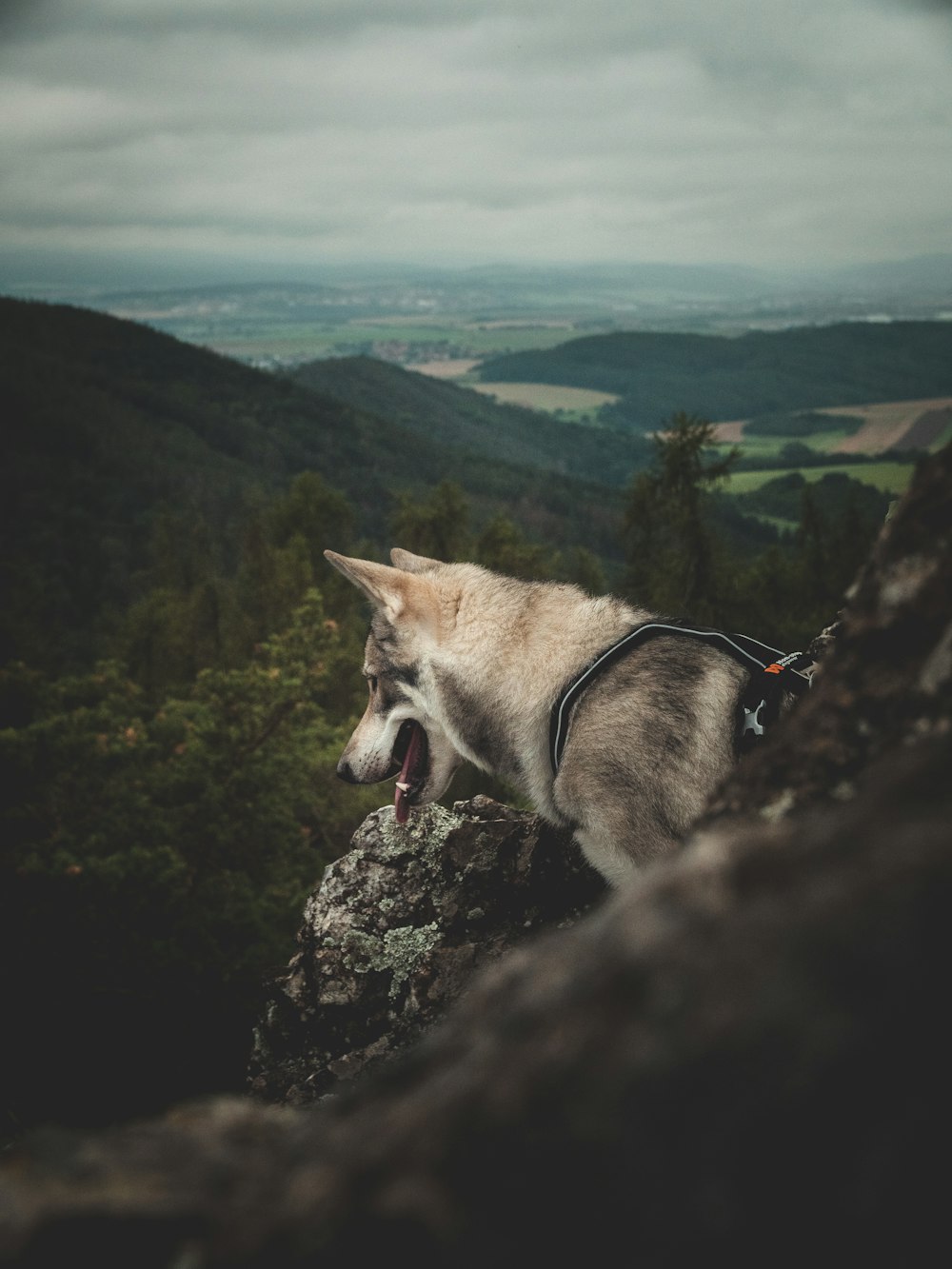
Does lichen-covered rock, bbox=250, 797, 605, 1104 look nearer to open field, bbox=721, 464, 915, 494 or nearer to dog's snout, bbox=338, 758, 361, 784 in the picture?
dog's snout, bbox=338, 758, 361, 784

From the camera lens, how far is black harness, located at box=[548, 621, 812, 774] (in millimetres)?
5297

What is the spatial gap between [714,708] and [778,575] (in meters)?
46.9

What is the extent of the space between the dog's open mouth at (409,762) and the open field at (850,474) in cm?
10152

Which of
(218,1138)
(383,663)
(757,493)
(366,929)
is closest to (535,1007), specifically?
(218,1138)

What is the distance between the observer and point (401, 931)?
716 cm

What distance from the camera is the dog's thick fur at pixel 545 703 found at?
5422mm

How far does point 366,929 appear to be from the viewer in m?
7.22

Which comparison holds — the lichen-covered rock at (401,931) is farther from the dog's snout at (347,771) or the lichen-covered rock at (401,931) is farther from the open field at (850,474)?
the open field at (850,474)

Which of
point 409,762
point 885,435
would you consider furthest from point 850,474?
point 409,762

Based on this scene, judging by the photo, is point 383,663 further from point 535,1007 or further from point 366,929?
point 535,1007

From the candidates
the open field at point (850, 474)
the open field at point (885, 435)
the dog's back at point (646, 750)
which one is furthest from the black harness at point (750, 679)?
the open field at point (885, 435)

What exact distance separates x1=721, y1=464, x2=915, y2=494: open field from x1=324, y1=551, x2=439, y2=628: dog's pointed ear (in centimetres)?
10169

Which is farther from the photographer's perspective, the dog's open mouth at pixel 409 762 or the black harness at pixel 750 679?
the dog's open mouth at pixel 409 762

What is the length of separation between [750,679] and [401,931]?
11.8 ft
